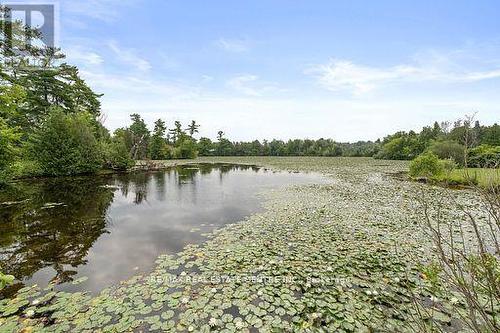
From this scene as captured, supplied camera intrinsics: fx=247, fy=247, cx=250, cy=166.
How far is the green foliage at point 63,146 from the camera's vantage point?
1797cm

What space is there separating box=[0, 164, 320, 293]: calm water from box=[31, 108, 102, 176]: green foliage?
4979 millimetres

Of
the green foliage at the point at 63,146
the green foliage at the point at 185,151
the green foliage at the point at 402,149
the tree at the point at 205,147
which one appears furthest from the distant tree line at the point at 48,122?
the tree at the point at 205,147

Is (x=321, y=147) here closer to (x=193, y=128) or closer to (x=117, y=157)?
(x=193, y=128)

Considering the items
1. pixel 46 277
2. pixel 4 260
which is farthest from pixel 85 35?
pixel 46 277

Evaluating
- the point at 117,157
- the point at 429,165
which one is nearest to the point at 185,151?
the point at 117,157

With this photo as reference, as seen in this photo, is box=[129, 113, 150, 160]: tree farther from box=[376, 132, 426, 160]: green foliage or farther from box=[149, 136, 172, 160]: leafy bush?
box=[376, 132, 426, 160]: green foliage

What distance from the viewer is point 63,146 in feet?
60.6

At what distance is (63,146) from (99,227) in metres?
14.7

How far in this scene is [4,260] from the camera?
5.25m

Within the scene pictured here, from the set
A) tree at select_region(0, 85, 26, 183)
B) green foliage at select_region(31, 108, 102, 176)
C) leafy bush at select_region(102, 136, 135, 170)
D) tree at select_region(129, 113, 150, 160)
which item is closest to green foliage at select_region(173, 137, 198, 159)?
tree at select_region(129, 113, 150, 160)

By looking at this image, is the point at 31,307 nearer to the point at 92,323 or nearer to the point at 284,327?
the point at 92,323

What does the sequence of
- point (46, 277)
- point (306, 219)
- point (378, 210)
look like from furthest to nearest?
point (378, 210), point (306, 219), point (46, 277)

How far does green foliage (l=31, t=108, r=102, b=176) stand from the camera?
17969 millimetres

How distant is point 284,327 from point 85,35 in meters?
16.6
